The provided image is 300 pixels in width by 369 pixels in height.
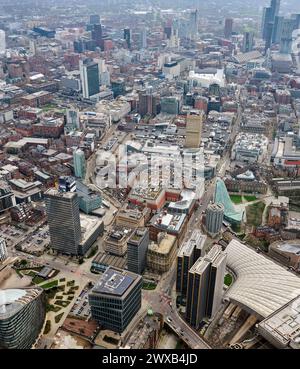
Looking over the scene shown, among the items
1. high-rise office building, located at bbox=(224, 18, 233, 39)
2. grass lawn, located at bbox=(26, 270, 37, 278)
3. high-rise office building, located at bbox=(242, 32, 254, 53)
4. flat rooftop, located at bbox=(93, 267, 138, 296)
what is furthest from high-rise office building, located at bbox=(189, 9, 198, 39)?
flat rooftop, located at bbox=(93, 267, 138, 296)

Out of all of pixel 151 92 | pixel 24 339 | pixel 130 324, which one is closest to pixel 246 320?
pixel 130 324

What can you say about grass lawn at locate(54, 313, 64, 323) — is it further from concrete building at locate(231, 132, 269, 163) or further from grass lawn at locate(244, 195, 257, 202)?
concrete building at locate(231, 132, 269, 163)

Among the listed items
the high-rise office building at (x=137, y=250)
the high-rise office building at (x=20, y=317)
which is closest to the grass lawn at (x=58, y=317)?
the high-rise office building at (x=20, y=317)

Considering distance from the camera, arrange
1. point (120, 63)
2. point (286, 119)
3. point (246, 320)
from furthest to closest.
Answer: point (120, 63)
point (286, 119)
point (246, 320)

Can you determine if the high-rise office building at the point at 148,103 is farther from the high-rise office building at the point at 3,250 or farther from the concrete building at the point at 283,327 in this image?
the concrete building at the point at 283,327

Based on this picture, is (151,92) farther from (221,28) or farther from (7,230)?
(221,28)

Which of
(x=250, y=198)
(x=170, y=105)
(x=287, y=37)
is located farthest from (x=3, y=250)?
(x=287, y=37)
